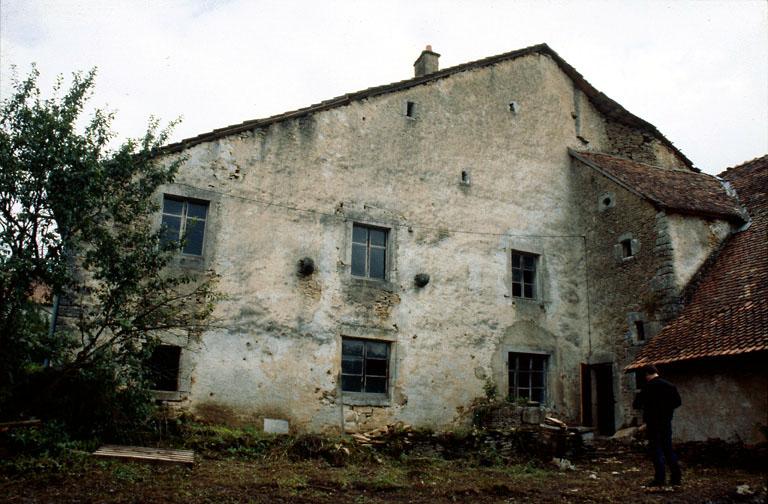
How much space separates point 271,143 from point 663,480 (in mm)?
8984

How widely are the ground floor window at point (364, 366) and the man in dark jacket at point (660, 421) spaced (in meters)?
5.63

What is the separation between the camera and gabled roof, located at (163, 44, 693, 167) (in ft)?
38.7

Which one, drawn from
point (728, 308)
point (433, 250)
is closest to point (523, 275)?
point (433, 250)

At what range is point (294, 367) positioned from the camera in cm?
1162

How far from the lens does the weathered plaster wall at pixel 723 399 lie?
389 inches

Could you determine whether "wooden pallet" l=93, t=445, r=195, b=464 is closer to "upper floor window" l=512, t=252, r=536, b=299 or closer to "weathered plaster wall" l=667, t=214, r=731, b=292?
"upper floor window" l=512, t=252, r=536, b=299

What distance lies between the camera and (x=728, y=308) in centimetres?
1127

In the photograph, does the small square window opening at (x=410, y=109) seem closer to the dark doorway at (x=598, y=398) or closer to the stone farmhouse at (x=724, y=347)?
the stone farmhouse at (x=724, y=347)

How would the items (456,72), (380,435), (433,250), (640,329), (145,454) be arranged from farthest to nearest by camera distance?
(456,72), (433,250), (640,329), (380,435), (145,454)

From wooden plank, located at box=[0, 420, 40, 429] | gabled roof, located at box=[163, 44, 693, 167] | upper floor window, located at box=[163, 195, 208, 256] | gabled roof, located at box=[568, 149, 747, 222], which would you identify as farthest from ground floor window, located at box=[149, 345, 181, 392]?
gabled roof, located at box=[568, 149, 747, 222]

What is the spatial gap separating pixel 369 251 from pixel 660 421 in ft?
22.4

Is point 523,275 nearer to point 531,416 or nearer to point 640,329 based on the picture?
point 640,329

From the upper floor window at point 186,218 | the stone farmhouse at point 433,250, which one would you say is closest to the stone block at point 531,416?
the stone farmhouse at point 433,250

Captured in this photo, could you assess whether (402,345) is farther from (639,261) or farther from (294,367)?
(639,261)
